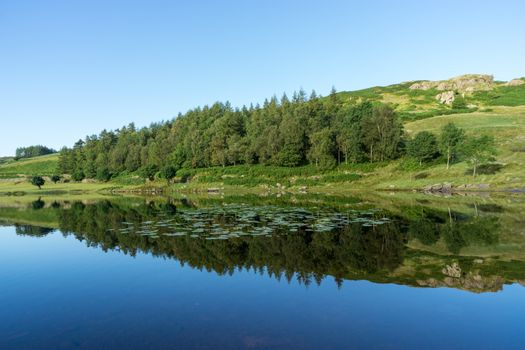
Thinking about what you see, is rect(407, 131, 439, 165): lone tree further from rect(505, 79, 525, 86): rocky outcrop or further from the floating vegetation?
rect(505, 79, 525, 86): rocky outcrop

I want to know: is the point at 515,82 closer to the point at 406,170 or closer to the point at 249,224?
the point at 406,170

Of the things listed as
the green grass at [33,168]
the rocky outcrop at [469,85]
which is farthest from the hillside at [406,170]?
the rocky outcrop at [469,85]

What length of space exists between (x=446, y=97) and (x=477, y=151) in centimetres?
11119

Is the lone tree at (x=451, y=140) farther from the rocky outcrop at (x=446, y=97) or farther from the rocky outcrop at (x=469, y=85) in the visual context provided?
the rocky outcrop at (x=469, y=85)

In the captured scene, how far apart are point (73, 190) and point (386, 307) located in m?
114

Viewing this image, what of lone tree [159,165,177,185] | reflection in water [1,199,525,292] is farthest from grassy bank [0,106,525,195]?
reflection in water [1,199,525,292]

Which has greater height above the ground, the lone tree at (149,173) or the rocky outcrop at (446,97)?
the rocky outcrop at (446,97)

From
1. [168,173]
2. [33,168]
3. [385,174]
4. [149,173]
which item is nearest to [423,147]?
[385,174]

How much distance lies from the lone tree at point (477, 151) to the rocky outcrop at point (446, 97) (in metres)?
98.8

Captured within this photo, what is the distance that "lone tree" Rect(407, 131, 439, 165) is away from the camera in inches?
3049

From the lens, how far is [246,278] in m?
17.3

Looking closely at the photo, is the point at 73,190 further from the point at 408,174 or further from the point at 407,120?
the point at 407,120

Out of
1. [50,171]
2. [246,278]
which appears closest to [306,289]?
[246,278]

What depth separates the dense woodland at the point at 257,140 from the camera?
88.9 m
